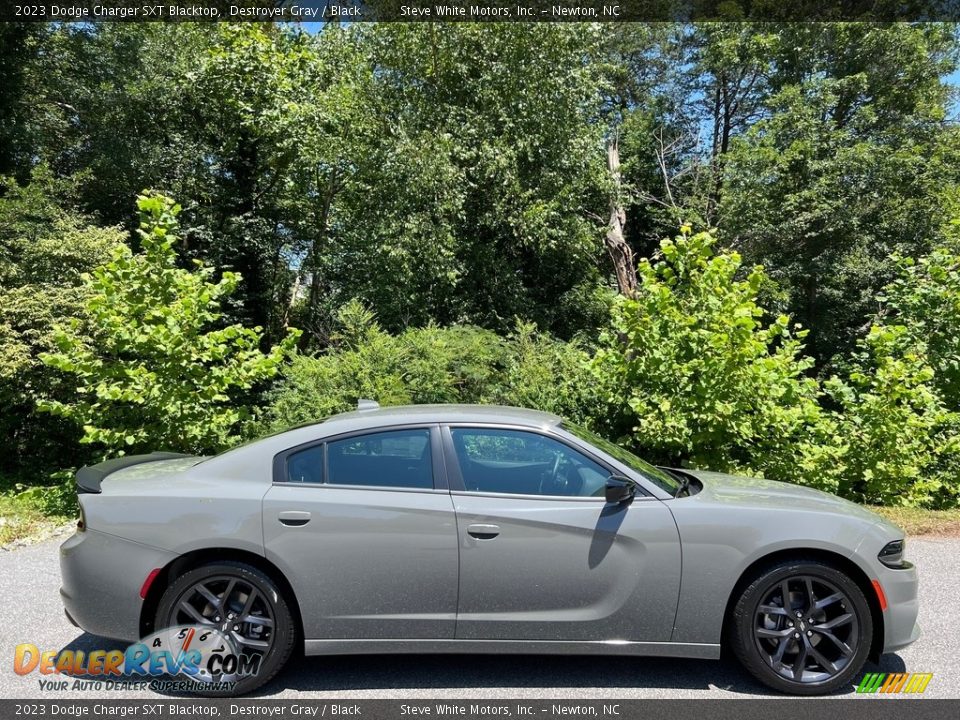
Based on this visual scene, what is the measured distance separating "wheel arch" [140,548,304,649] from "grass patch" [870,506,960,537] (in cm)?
583

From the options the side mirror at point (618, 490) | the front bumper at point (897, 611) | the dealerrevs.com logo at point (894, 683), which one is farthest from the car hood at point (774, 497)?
the dealerrevs.com logo at point (894, 683)

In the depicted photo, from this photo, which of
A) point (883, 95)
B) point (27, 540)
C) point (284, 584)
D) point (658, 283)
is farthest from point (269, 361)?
point (883, 95)

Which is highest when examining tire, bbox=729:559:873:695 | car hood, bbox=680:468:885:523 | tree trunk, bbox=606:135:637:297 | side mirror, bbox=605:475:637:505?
tree trunk, bbox=606:135:637:297

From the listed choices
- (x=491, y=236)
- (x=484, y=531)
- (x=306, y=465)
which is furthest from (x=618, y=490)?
(x=491, y=236)

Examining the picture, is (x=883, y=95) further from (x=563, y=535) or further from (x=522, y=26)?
(x=563, y=535)

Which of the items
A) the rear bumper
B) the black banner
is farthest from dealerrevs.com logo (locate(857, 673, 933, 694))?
the black banner

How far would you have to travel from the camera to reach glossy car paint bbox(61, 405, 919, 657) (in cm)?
383

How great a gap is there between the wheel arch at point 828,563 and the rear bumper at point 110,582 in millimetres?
2977

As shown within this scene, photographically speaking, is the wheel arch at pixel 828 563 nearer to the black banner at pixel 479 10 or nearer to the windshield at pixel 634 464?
the windshield at pixel 634 464

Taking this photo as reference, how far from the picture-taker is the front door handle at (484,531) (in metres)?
3.86

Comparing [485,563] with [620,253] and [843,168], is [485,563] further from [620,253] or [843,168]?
[843,168]

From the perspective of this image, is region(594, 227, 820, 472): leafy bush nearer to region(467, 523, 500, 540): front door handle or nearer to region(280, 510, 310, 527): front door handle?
region(467, 523, 500, 540): front door handle

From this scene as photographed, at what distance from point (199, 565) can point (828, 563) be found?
335 cm

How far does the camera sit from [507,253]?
17062 mm
